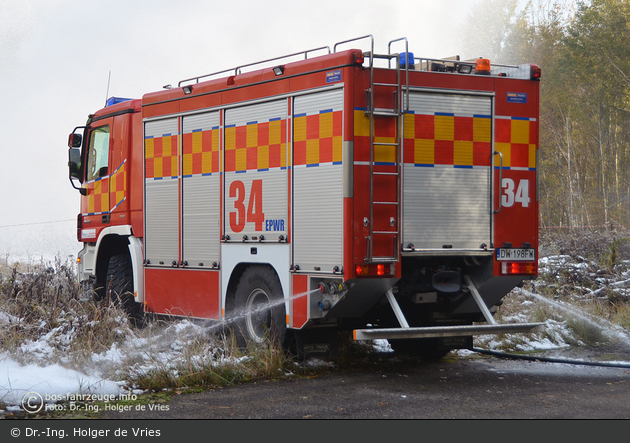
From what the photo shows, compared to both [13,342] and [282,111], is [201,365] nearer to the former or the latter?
[13,342]

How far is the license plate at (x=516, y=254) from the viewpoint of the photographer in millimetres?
7450

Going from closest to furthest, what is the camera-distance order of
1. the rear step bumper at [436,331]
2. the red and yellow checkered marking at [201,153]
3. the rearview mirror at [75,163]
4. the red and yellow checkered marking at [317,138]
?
the rear step bumper at [436,331] < the red and yellow checkered marking at [317,138] < the red and yellow checkered marking at [201,153] < the rearview mirror at [75,163]

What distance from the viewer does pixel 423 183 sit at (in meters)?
7.18

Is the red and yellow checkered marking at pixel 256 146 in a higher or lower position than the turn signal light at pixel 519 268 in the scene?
higher

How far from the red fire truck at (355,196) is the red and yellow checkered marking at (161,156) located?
3cm

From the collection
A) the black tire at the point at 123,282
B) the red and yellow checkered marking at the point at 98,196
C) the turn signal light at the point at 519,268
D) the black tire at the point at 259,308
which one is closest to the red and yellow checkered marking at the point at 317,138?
the black tire at the point at 259,308

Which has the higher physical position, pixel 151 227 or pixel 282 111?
pixel 282 111

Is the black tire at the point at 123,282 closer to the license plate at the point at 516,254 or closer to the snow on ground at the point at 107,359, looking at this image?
→ the snow on ground at the point at 107,359

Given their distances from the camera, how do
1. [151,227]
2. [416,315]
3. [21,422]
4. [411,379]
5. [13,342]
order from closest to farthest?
[21,422]
[13,342]
[411,379]
[416,315]
[151,227]

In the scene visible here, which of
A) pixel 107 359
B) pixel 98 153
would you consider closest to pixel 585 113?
pixel 98 153

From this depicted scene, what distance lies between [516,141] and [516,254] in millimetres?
1197

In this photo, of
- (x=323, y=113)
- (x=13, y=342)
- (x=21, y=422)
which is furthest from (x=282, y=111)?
(x=21, y=422)

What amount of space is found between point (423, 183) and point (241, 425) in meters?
3.14

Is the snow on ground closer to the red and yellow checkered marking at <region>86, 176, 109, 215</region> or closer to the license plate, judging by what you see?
the license plate
